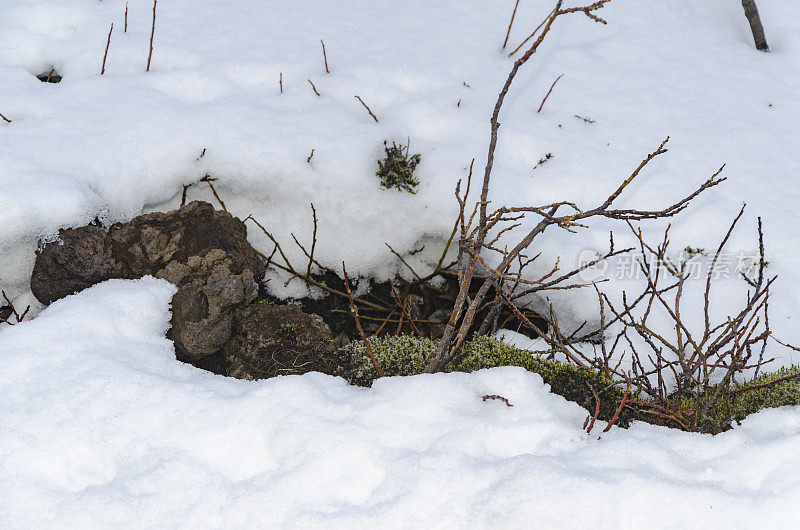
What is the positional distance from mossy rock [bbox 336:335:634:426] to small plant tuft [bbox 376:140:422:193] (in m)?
0.89

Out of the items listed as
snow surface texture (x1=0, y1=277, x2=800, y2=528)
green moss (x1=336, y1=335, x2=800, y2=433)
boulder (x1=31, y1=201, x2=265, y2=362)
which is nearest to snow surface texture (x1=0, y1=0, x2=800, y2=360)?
boulder (x1=31, y1=201, x2=265, y2=362)

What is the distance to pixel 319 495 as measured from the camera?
1.91 m

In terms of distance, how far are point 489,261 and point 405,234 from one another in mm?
510

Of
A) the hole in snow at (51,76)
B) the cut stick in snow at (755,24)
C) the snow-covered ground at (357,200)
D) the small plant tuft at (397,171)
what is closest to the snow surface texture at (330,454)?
the snow-covered ground at (357,200)

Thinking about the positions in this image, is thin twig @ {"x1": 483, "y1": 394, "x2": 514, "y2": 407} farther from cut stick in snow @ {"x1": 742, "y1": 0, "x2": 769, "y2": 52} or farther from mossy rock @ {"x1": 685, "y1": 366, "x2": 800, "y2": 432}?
cut stick in snow @ {"x1": 742, "y1": 0, "x2": 769, "y2": 52}

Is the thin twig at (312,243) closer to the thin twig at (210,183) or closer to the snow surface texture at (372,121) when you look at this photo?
the snow surface texture at (372,121)

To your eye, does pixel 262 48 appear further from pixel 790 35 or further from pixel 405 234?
pixel 790 35

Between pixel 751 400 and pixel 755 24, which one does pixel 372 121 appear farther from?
pixel 755 24

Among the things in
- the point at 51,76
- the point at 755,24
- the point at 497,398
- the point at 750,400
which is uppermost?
the point at 755,24

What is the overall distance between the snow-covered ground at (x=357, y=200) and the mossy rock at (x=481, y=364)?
0.27 metres

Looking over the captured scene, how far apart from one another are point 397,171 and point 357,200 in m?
0.28

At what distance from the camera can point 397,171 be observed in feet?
10.3

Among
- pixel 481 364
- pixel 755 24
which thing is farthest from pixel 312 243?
pixel 755 24

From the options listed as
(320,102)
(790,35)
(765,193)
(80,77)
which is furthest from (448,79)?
(790,35)
